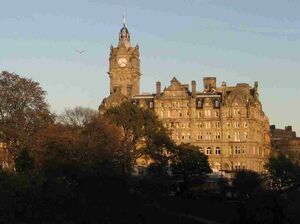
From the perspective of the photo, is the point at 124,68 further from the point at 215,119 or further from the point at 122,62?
the point at 215,119

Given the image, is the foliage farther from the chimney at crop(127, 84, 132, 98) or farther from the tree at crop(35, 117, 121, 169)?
the chimney at crop(127, 84, 132, 98)

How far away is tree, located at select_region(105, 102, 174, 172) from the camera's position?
340 ft

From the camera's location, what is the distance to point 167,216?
72625 mm

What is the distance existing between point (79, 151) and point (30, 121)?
24.6 ft

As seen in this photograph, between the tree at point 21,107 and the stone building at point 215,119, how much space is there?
56445mm

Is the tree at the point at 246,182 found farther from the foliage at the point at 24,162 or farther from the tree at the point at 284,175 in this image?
the foliage at the point at 24,162

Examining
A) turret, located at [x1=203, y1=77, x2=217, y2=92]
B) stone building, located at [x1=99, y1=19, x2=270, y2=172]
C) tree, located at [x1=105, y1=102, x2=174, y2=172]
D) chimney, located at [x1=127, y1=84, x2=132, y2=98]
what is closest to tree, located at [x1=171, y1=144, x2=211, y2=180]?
tree, located at [x1=105, y1=102, x2=174, y2=172]

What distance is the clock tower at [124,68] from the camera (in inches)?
6201

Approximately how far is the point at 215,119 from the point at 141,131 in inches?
1442

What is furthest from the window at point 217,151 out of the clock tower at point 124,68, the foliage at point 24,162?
the foliage at point 24,162

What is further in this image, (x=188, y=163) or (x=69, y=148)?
(x=188, y=163)

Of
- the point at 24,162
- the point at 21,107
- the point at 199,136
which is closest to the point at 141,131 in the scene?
the point at 21,107

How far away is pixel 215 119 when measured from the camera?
140 m

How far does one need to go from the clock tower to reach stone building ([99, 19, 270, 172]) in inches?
516
